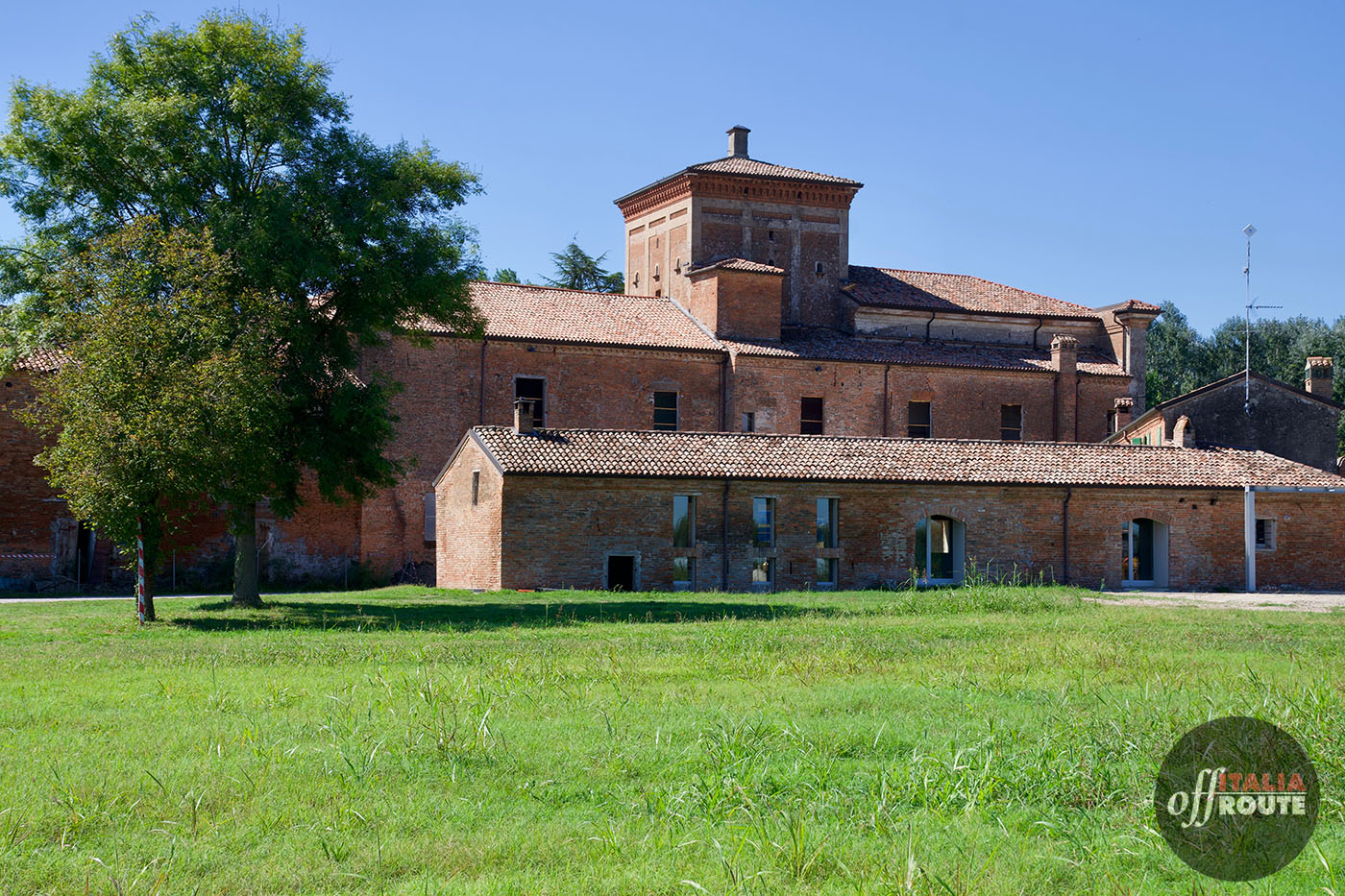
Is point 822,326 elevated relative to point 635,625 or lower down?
elevated

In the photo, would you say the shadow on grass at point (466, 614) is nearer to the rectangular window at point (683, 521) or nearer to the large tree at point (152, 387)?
the large tree at point (152, 387)

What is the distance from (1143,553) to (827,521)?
8.42 metres

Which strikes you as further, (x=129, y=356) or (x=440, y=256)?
(x=440, y=256)

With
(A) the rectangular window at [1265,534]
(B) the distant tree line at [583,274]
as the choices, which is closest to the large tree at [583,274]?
(B) the distant tree line at [583,274]

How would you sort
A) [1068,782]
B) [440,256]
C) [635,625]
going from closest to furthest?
1. [1068,782]
2. [635,625]
3. [440,256]

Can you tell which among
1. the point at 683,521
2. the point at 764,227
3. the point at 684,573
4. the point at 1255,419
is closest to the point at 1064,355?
the point at 1255,419

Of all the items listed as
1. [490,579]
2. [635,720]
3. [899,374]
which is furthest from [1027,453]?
[635,720]

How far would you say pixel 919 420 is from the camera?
39.2 metres

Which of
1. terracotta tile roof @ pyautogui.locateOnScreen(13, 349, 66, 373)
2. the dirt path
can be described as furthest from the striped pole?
the dirt path

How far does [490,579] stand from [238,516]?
22.8 feet

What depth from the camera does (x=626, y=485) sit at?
27016 mm

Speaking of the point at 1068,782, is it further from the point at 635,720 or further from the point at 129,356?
the point at 129,356

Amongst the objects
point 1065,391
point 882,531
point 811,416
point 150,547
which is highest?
point 1065,391

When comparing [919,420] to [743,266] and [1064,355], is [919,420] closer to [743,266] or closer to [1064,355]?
[1064,355]
